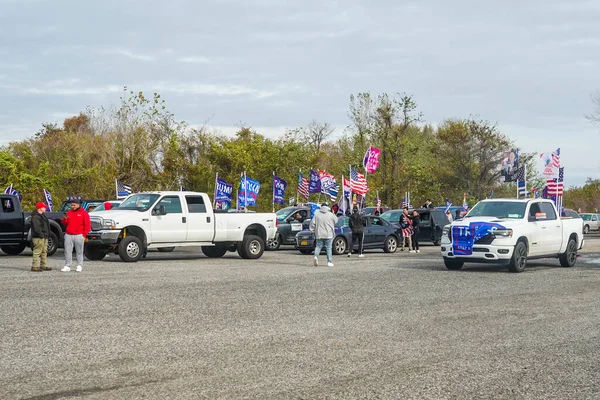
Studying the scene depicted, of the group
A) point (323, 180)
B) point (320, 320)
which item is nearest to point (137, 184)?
point (323, 180)

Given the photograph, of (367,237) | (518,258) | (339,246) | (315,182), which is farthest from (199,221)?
(315,182)

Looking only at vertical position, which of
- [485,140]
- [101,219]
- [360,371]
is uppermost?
[485,140]

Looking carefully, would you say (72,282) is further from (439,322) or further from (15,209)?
(15,209)

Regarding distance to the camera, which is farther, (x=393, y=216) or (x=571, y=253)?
(x=393, y=216)

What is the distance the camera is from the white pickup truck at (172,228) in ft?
71.7

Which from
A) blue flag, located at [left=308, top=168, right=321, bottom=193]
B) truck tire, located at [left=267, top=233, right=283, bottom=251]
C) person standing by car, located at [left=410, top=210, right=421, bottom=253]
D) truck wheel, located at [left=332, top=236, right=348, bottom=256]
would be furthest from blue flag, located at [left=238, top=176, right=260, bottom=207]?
truck wheel, located at [left=332, top=236, right=348, bottom=256]

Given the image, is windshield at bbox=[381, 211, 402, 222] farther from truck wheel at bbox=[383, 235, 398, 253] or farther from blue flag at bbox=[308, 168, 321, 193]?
blue flag at bbox=[308, 168, 321, 193]

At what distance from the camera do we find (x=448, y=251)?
20141mm

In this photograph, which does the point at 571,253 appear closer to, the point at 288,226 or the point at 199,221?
the point at 199,221

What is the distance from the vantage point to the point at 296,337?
9.77m

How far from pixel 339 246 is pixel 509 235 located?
931cm

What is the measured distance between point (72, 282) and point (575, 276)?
1165cm

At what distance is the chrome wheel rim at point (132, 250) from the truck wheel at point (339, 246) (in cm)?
811

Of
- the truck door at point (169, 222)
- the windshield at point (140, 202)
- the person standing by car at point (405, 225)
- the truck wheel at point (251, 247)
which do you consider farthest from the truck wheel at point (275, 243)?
the windshield at point (140, 202)
